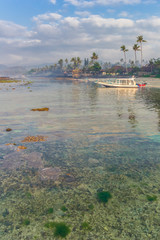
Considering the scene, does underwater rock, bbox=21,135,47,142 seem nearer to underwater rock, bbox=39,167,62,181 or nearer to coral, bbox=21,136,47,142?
coral, bbox=21,136,47,142

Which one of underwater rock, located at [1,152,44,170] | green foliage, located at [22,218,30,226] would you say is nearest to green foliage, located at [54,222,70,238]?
green foliage, located at [22,218,30,226]

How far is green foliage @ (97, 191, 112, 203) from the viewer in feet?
20.3

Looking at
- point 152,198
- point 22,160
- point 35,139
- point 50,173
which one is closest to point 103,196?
point 152,198

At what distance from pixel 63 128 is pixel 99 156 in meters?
5.81

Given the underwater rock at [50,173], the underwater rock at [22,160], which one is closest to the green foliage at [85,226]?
the underwater rock at [50,173]

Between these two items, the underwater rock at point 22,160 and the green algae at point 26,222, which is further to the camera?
the underwater rock at point 22,160

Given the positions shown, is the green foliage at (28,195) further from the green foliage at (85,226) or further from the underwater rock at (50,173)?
the green foliage at (85,226)

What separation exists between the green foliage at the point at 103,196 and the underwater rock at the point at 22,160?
3.17 m

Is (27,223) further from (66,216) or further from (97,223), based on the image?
(97,223)

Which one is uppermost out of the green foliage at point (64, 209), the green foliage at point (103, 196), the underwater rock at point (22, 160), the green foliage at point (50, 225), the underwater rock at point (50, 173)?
the underwater rock at point (22, 160)

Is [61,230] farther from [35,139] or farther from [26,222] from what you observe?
[35,139]

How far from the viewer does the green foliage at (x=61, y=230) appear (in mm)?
4898

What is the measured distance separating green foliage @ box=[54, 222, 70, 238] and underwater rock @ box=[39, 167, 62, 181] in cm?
232

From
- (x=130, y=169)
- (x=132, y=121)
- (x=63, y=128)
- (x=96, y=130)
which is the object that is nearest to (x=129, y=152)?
(x=130, y=169)
